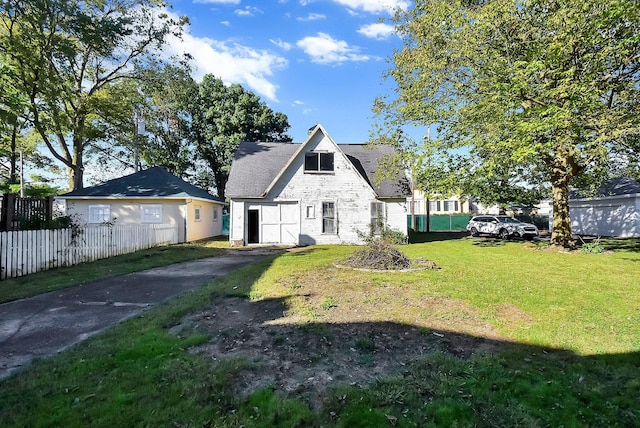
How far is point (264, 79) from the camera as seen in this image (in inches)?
703

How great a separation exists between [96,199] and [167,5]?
13199 millimetres

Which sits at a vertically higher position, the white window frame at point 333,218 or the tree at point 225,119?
the tree at point 225,119

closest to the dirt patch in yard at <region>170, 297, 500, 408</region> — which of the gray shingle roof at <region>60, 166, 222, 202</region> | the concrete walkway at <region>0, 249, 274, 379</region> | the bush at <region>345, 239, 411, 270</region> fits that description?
the concrete walkway at <region>0, 249, 274, 379</region>

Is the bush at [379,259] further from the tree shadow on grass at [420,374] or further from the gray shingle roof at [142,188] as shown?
the gray shingle roof at [142,188]

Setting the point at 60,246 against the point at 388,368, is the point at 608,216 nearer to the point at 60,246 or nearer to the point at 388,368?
the point at 388,368

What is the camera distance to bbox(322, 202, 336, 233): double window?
61.8 ft

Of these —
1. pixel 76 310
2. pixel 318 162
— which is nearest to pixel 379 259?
pixel 76 310

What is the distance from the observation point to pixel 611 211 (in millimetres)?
22781

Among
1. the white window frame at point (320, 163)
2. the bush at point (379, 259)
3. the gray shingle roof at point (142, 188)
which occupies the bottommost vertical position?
the bush at point (379, 259)

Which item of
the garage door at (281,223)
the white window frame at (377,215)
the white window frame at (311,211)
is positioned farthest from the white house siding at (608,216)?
the garage door at (281,223)

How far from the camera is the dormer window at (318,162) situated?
61.7 ft

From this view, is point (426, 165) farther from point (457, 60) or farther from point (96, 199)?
point (96, 199)

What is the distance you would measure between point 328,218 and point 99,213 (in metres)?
12.8

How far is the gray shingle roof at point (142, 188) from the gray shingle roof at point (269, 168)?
10.2 ft
